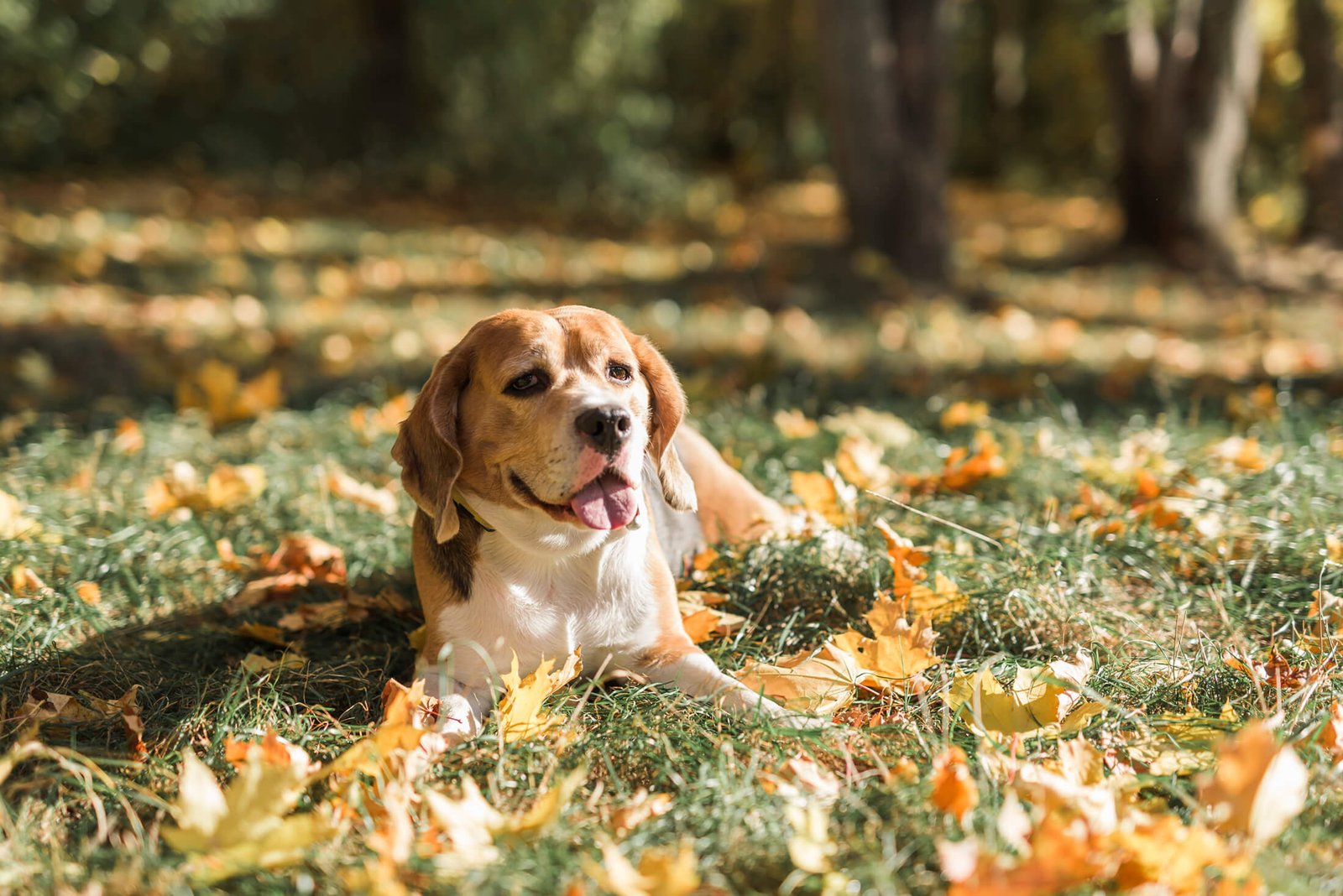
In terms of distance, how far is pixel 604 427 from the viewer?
2.62 meters

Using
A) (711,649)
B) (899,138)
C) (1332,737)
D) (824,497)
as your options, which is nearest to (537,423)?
(711,649)

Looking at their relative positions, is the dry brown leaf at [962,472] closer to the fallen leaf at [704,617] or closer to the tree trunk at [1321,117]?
the fallen leaf at [704,617]

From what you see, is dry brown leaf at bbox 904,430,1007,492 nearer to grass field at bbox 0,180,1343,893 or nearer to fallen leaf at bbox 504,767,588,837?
grass field at bbox 0,180,1343,893

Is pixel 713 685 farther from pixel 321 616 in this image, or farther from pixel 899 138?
pixel 899 138

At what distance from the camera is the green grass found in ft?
6.67

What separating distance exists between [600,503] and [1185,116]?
9502 millimetres

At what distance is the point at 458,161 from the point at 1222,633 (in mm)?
12796

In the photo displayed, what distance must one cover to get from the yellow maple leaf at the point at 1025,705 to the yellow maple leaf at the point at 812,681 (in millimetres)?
247

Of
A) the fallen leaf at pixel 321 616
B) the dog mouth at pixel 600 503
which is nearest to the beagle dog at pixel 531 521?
the dog mouth at pixel 600 503

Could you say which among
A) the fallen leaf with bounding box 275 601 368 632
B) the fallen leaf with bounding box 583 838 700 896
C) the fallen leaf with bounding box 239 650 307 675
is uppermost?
the fallen leaf with bounding box 583 838 700 896

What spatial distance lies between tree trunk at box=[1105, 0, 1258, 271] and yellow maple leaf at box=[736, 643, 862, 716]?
8929 mm

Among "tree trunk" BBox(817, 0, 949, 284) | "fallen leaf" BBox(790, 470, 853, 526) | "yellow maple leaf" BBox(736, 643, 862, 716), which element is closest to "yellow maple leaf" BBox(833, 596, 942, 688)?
"yellow maple leaf" BBox(736, 643, 862, 716)

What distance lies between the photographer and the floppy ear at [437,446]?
2785 mm

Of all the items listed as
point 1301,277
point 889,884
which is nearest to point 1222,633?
point 889,884
